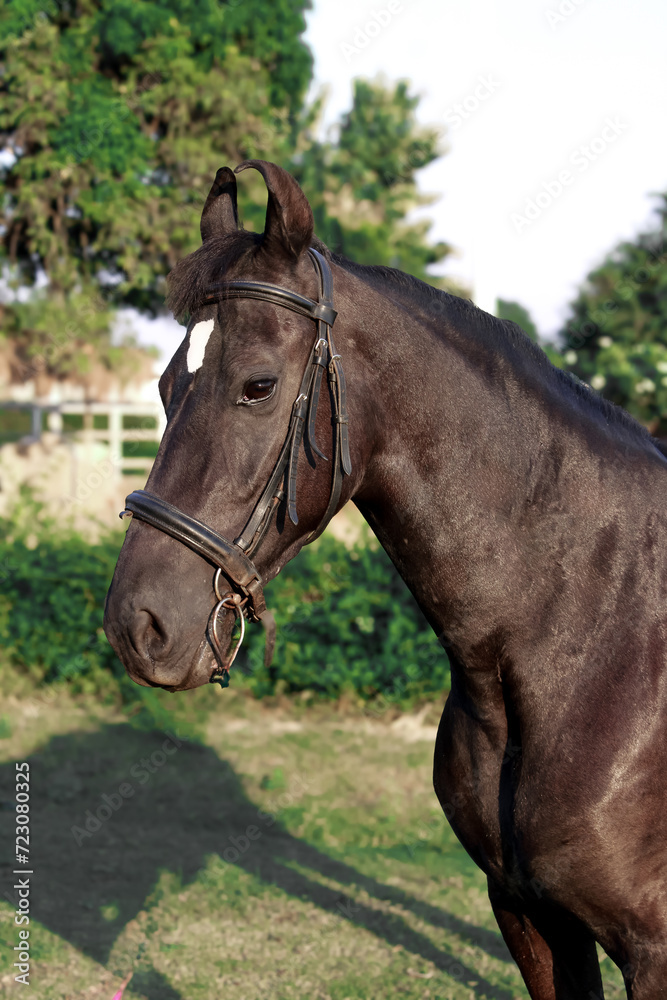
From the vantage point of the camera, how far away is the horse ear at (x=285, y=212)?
6.20ft

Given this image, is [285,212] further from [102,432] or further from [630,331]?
[630,331]

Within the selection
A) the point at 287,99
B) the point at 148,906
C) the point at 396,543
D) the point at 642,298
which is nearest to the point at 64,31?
the point at 287,99

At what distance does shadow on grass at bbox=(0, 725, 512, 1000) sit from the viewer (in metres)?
4.44

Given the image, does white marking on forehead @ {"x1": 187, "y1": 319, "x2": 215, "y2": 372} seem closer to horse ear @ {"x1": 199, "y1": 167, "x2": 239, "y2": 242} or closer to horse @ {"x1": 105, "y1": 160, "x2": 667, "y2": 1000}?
horse @ {"x1": 105, "y1": 160, "x2": 667, "y2": 1000}

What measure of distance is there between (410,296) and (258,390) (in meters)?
0.55

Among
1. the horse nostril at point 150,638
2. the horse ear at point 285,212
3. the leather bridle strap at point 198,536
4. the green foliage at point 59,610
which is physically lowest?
the green foliage at point 59,610

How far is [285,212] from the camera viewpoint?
76.4 inches

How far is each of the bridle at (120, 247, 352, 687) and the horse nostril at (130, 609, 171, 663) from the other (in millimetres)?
105

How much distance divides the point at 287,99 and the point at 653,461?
922 cm

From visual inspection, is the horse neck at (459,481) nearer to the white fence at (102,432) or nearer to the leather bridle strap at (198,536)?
the leather bridle strap at (198,536)

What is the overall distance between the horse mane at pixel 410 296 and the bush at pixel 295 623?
184 inches

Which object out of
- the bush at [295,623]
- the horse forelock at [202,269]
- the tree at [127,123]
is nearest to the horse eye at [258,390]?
the horse forelock at [202,269]

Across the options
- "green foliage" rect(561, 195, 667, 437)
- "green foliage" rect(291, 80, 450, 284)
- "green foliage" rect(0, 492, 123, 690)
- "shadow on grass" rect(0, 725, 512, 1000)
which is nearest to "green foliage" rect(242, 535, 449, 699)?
"shadow on grass" rect(0, 725, 512, 1000)

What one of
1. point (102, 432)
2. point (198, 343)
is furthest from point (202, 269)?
point (102, 432)
